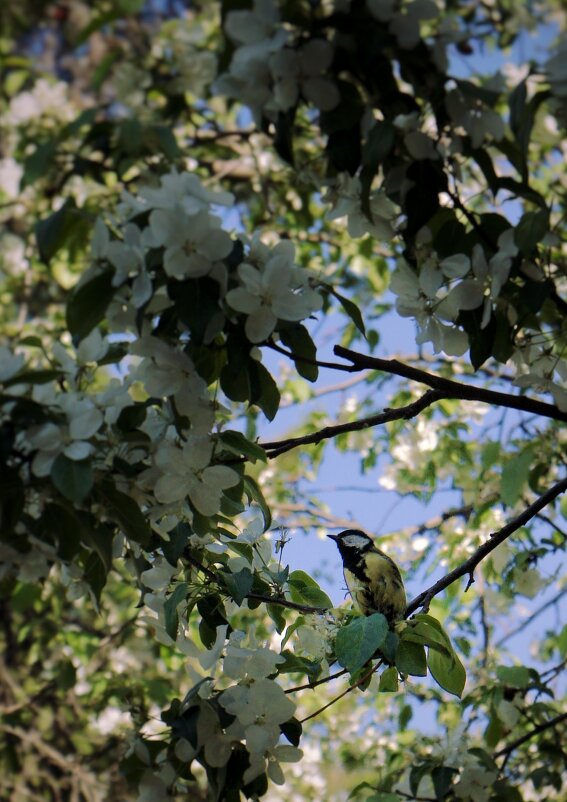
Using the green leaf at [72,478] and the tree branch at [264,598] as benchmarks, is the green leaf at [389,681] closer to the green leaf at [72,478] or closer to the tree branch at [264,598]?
the tree branch at [264,598]

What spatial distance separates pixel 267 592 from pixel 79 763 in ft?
6.56

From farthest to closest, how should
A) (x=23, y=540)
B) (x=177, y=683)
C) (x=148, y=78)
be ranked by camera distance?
1. (x=177, y=683)
2. (x=148, y=78)
3. (x=23, y=540)

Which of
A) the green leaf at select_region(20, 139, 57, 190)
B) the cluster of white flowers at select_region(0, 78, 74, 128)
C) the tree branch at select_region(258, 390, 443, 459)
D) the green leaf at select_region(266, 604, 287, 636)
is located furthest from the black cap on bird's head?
the cluster of white flowers at select_region(0, 78, 74, 128)

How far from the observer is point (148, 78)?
99.3 inches

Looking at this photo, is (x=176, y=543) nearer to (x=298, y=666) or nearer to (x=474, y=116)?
(x=298, y=666)

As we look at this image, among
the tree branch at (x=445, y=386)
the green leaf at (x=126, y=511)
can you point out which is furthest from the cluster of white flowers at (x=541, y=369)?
the green leaf at (x=126, y=511)

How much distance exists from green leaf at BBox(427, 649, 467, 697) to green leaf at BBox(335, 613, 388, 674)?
0.44ft

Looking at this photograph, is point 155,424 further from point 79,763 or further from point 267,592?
point 79,763

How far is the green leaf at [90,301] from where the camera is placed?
1.00 meters

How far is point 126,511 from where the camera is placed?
1.01 meters

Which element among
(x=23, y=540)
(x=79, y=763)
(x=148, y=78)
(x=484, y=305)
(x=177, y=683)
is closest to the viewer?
(x=23, y=540)

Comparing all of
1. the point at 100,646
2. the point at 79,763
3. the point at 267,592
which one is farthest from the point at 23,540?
the point at 79,763

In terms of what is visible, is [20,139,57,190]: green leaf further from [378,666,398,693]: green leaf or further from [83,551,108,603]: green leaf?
[378,666,398,693]: green leaf

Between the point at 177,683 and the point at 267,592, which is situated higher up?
the point at 177,683
